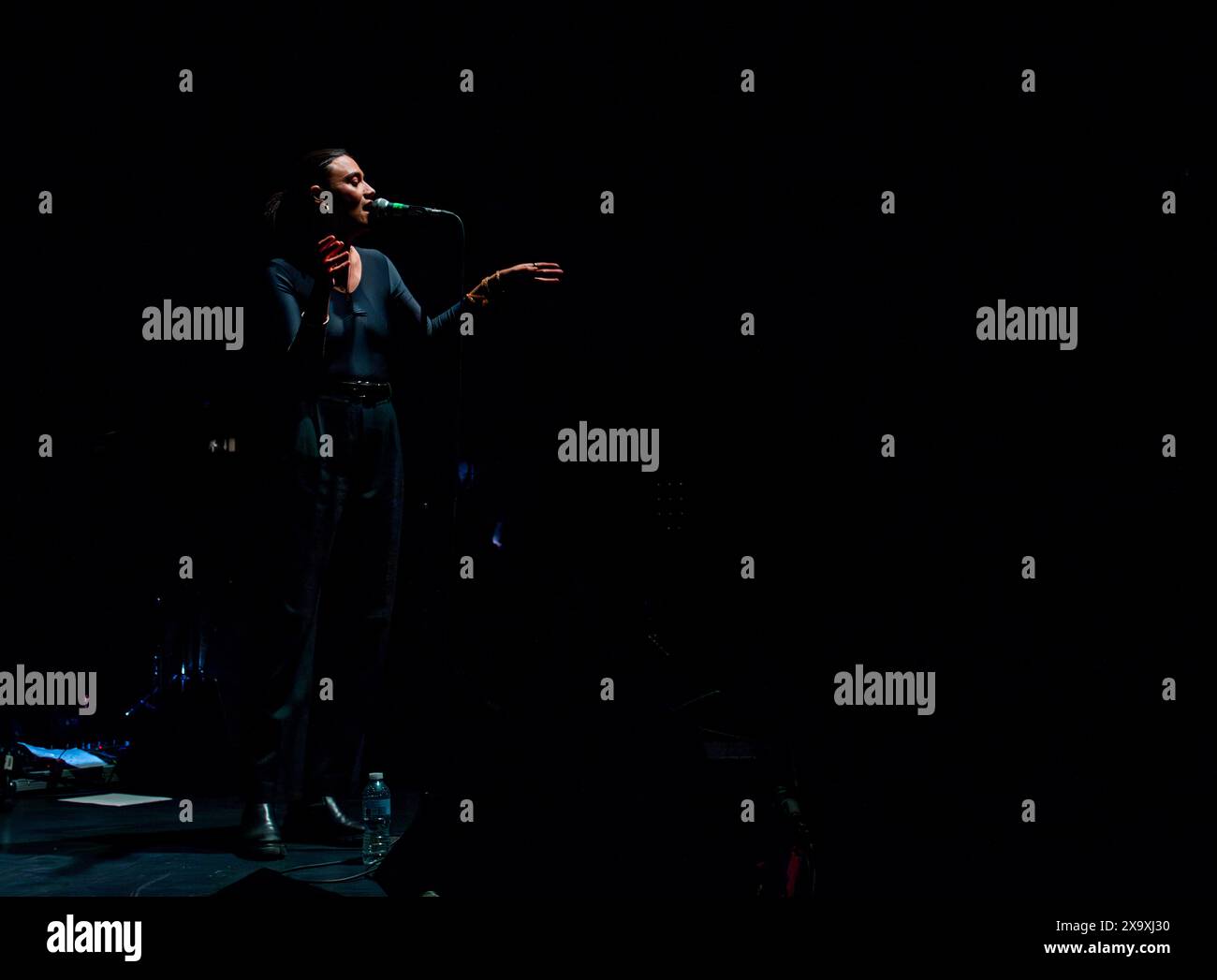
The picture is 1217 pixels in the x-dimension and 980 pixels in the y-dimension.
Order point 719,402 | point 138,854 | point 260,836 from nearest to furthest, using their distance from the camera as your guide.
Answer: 1. point 260,836
2. point 138,854
3. point 719,402

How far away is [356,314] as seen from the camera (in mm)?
2818

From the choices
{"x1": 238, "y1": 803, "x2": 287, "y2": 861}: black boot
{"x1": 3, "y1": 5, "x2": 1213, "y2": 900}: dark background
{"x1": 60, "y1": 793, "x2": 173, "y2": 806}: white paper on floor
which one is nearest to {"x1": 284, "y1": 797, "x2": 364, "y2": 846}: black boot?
{"x1": 238, "y1": 803, "x2": 287, "y2": 861}: black boot

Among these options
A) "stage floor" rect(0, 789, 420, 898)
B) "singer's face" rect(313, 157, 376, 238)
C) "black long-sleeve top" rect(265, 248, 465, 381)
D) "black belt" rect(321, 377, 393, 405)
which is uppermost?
"singer's face" rect(313, 157, 376, 238)

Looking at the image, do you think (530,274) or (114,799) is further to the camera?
(114,799)

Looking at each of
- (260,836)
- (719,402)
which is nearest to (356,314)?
(260,836)

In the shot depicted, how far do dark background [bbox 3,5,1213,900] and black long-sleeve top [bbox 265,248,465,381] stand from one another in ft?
0.45

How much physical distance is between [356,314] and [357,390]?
196 millimetres

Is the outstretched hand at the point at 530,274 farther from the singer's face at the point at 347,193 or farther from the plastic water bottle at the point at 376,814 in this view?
the plastic water bottle at the point at 376,814

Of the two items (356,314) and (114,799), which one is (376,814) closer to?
(356,314)

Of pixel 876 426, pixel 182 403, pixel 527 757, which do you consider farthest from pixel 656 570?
pixel 182 403

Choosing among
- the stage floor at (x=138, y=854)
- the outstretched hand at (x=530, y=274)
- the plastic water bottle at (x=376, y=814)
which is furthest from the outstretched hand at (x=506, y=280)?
the stage floor at (x=138, y=854)

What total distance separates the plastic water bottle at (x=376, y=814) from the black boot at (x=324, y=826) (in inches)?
1.8

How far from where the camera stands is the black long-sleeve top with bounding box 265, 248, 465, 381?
276 centimetres

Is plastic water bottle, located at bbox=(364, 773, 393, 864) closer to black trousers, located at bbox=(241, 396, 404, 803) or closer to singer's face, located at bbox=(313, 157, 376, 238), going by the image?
black trousers, located at bbox=(241, 396, 404, 803)
